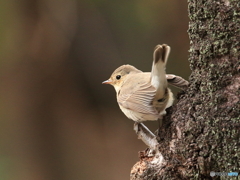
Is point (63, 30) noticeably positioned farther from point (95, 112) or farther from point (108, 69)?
point (95, 112)

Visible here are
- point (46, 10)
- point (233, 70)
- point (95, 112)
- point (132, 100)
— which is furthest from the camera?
point (95, 112)

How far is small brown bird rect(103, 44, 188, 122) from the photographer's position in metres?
3.46

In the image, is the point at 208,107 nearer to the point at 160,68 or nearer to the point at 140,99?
the point at 160,68

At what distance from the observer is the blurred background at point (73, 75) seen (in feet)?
25.5

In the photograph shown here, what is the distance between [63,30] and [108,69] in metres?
1.29

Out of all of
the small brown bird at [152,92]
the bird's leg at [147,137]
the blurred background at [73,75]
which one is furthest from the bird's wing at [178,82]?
the blurred background at [73,75]

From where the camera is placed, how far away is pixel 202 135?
9.20 ft

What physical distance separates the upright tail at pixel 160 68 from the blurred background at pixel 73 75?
412cm

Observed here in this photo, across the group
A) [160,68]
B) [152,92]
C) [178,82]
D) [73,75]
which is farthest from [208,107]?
[73,75]

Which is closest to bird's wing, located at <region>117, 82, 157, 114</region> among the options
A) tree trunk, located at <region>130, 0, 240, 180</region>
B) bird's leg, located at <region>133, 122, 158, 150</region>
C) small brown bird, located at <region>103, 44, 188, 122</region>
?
small brown bird, located at <region>103, 44, 188, 122</region>

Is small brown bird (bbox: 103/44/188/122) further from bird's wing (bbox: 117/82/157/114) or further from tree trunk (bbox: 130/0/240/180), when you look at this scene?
tree trunk (bbox: 130/0/240/180)

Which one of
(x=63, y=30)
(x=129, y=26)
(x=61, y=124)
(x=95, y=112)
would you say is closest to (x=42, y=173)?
(x=61, y=124)

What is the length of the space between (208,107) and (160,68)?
0.83 meters

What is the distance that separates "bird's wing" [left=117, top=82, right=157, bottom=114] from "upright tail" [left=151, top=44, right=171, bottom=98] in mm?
75
